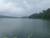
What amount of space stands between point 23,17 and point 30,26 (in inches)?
15.4

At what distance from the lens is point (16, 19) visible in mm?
1928

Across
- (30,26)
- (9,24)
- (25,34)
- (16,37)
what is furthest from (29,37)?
(9,24)

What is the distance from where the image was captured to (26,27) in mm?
2309

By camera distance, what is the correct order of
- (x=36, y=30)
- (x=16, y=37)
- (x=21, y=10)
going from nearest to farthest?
(x=16, y=37) → (x=21, y=10) → (x=36, y=30)

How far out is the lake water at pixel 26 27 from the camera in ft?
6.45

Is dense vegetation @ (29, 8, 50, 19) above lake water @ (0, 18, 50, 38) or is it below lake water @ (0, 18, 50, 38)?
above

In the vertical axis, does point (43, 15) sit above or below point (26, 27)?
above

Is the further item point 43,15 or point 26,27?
point 26,27

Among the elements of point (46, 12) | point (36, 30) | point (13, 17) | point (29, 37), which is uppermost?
A: point (46, 12)

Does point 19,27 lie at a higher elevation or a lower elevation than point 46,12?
lower

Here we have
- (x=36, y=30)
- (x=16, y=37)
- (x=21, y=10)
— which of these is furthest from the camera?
(x=36, y=30)

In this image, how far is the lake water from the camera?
197 cm

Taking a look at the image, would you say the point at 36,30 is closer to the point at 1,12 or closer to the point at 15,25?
the point at 15,25

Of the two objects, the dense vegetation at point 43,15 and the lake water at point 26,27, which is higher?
the dense vegetation at point 43,15
